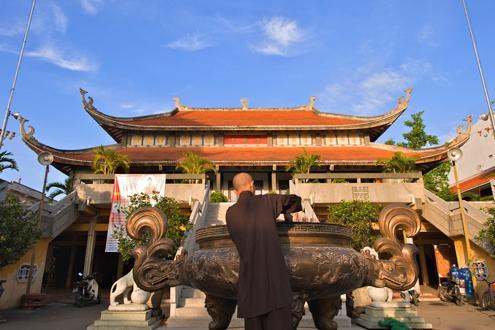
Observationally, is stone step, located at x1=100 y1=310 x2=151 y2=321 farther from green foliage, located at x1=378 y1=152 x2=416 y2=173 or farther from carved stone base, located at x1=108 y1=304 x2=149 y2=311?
green foliage, located at x1=378 y1=152 x2=416 y2=173

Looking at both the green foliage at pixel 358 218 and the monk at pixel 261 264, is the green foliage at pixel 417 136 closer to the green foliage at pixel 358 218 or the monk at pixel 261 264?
the green foliage at pixel 358 218

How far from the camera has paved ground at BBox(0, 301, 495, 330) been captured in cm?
654

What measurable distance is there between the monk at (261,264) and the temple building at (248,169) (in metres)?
7.95

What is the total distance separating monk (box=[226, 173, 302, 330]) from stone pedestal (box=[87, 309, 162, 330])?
4.82m

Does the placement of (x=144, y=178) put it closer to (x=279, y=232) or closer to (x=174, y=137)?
(x=174, y=137)

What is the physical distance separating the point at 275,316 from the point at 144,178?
36.6ft

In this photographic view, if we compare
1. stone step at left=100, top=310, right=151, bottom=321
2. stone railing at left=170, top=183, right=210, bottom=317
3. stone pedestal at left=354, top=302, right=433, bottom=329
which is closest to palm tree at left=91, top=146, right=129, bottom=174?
stone railing at left=170, top=183, right=210, bottom=317

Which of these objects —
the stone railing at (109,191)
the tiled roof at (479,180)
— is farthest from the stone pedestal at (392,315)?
the tiled roof at (479,180)

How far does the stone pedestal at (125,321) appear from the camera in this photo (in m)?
5.69

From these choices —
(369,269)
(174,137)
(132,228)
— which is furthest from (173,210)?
(174,137)

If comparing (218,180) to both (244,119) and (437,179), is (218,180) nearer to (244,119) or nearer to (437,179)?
(244,119)

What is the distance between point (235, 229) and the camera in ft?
6.06

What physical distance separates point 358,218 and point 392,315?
4.57 meters

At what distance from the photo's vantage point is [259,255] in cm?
174
